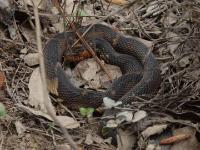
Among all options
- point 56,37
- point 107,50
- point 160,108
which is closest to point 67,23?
point 56,37

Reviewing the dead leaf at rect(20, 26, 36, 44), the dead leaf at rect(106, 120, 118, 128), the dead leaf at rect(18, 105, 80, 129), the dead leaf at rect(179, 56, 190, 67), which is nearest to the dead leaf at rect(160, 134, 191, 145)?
the dead leaf at rect(106, 120, 118, 128)

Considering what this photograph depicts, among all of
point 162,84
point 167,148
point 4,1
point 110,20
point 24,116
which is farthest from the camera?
point 110,20

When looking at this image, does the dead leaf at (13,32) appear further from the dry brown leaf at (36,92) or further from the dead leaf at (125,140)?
the dead leaf at (125,140)

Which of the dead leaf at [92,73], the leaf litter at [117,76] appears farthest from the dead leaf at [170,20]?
the dead leaf at [92,73]

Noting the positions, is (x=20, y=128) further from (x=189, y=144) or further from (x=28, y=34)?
(x=28, y=34)

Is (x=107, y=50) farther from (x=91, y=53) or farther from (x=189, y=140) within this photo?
(x=189, y=140)

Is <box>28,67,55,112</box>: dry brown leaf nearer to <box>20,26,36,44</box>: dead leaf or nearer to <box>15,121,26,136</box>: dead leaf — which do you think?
<box>15,121,26,136</box>: dead leaf
